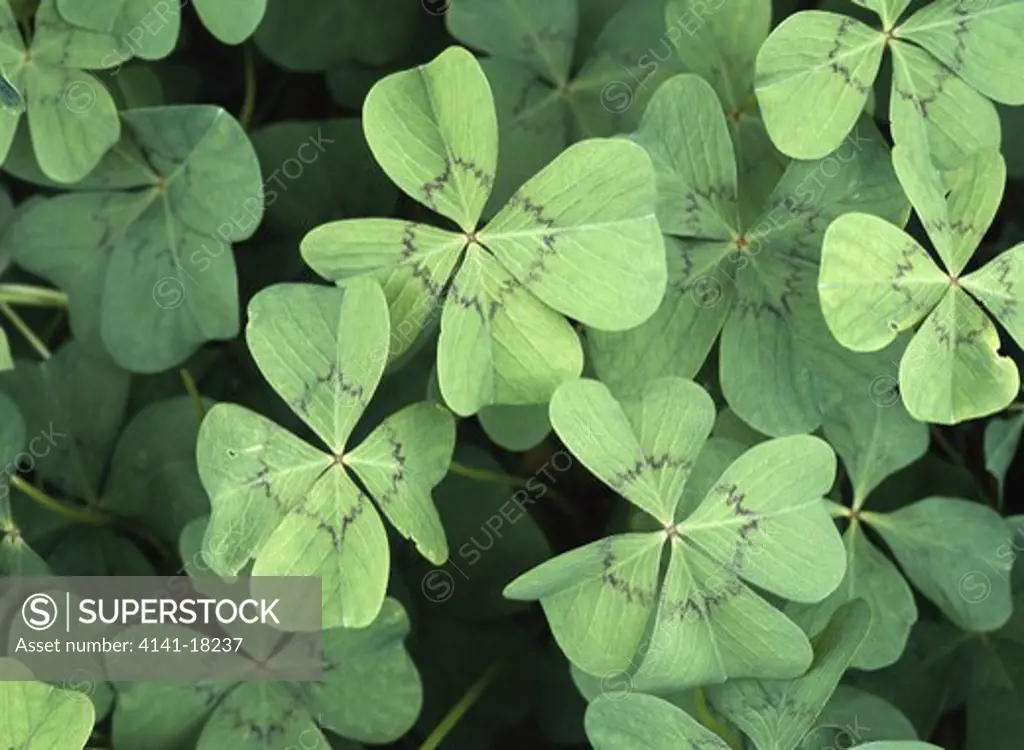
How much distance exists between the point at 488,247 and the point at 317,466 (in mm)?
268

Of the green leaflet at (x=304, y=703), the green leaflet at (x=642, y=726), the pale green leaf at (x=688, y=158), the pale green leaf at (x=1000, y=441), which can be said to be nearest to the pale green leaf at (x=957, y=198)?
the pale green leaf at (x=688, y=158)

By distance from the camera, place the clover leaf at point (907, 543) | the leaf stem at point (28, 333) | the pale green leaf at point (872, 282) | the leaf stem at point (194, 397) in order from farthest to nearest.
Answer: the leaf stem at point (28, 333)
the leaf stem at point (194, 397)
the clover leaf at point (907, 543)
the pale green leaf at point (872, 282)

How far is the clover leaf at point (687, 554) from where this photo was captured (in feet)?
3.64

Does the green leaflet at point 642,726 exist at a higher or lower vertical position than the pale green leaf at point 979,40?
lower

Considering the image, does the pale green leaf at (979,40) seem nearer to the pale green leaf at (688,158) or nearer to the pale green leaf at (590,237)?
the pale green leaf at (688,158)

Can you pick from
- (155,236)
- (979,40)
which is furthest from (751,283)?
(155,236)

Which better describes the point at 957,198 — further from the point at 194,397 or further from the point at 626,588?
the point at 194,397

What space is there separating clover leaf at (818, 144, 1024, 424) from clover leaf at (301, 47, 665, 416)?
0.18 metres

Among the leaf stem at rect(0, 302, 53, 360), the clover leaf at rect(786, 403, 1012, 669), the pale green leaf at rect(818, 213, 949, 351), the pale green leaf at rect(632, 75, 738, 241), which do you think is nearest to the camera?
the pale green leaf at rect(818, 213, 949, 351)

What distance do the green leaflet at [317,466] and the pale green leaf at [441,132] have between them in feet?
0.44

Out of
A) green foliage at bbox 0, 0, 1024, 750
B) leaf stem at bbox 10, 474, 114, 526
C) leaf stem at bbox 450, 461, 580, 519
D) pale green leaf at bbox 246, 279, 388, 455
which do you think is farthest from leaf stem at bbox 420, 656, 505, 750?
leaf stem at bbox 10, 474, 114, 526

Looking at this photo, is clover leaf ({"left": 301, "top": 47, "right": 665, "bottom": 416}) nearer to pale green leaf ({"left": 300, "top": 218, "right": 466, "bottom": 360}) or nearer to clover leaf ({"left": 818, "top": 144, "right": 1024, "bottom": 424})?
pale green leaf ({"left": 300, "top": 218, "right": 466, "bottom": 360})

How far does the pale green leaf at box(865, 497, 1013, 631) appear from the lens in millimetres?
1300

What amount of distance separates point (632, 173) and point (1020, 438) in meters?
0.67
